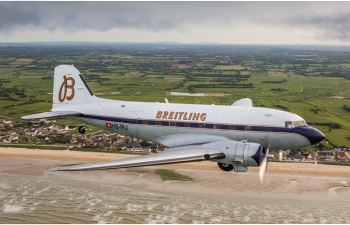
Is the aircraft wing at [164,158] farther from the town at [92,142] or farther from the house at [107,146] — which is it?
the house at [107,146]

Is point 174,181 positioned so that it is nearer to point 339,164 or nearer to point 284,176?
point 284,176

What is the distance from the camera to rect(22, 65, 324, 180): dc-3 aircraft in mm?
23859

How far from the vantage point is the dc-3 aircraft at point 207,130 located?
23.9 m

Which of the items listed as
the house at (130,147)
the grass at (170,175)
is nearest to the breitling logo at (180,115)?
the grass at (170,175)

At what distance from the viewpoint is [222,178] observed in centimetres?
4694

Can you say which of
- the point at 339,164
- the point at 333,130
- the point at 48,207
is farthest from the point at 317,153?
the point at 48,207

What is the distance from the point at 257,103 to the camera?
337ft

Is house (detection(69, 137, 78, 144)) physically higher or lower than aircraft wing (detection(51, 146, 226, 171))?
lower

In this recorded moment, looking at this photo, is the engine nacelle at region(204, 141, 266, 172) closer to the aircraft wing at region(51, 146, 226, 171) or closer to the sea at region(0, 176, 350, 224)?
the aircraft wing at region(51, 146, 226, 171)

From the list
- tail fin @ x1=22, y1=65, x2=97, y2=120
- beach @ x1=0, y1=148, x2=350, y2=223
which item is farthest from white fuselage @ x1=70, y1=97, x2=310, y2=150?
beach @ x1=0, y1=148, x2=350, y2=223

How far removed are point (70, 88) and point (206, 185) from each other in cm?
2508

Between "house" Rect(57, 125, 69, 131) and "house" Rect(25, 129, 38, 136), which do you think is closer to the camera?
"house" Rect(25, 129, 38, 136)

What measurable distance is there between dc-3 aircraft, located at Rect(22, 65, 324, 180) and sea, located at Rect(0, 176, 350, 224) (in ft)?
42.2

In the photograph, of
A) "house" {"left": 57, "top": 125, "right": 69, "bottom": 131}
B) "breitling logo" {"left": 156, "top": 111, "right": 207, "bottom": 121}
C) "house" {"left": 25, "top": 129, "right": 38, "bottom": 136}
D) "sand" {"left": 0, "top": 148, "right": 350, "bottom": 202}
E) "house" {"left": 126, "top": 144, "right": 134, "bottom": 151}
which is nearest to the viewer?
"breitling logo" {"left": 156, "top": 111, "right": 207, "bottom": 121}
